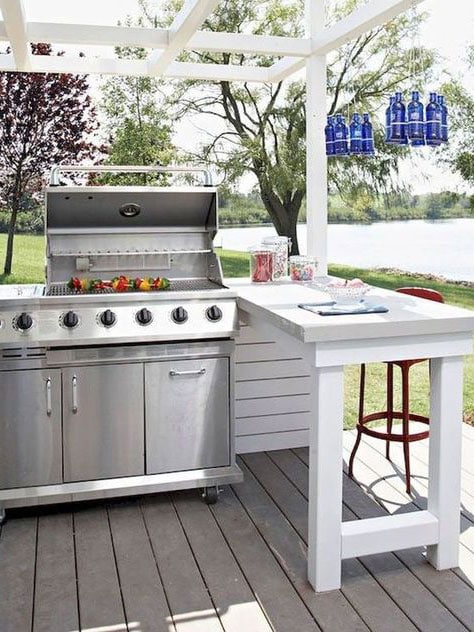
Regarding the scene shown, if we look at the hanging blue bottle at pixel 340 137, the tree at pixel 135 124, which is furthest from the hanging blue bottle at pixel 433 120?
the tree at pixel 135 124

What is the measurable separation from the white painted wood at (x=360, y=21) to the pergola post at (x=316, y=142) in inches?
3.6

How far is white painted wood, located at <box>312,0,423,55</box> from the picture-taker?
3059mm

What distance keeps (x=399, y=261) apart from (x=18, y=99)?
10.7ft

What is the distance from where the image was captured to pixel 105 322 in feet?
10.4

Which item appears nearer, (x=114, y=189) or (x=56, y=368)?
(x=56, y=368)

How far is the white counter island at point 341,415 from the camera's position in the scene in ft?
8.25

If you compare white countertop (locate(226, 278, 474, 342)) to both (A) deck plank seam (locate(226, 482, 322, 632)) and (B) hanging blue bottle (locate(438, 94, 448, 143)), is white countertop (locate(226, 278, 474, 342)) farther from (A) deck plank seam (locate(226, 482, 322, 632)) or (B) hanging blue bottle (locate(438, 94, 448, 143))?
(A) deck plank seam (locate(226, 482, 322, 632))

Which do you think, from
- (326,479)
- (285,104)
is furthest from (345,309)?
(285,104)

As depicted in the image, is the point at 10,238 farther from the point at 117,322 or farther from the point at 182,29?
the point at 182,29

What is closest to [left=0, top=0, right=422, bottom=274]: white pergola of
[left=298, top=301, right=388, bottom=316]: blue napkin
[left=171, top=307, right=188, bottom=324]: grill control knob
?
[left=171, top=307, right=188, bottom=324]: grill control knob

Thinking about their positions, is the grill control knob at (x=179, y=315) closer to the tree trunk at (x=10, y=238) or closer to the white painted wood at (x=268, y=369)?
the white painted wood at (x=268, y=369)

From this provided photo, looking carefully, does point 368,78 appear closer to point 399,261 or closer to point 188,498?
point 399,261

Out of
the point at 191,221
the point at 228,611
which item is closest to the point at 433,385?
the point at 228,611

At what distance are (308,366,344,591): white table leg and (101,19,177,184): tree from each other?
3471mm
